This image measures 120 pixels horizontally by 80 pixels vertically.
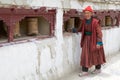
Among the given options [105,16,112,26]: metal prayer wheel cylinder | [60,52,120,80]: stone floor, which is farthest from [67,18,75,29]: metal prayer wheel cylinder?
[105,16,112,26]: metal prayer wheel cylinder

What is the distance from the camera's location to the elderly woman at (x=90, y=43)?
5.13 meters

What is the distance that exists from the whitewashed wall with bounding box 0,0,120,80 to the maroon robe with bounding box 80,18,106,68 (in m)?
0.28

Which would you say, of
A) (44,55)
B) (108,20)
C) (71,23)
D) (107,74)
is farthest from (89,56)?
(108,20)

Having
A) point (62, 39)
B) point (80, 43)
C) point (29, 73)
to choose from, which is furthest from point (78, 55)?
point (29, 73)

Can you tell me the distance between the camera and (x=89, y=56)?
5.38 meters

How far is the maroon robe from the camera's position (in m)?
5.15

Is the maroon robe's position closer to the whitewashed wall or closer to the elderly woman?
the elderly woman

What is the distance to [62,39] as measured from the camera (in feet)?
16.5

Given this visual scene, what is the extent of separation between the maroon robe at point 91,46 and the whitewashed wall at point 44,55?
279 millimetres

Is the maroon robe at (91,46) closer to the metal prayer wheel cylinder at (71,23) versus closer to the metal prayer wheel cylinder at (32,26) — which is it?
the metal prayer wheel cylinder at (71,23)

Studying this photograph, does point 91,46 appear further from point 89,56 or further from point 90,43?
point 89,56

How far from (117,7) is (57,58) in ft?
12.7

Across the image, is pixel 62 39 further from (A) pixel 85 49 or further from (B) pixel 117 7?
(B) pixel 117 7

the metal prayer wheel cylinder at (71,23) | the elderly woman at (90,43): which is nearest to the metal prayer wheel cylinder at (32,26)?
the elderly woman at (90,43)
